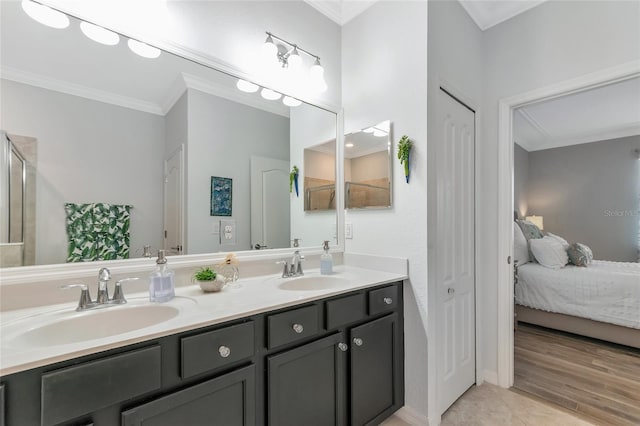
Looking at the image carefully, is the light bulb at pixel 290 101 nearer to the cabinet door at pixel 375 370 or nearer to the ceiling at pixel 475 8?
the ceiling at pixel 475 8

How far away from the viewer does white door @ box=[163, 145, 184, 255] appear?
4.79ft

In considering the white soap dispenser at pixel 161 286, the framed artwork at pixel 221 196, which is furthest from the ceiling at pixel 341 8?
the white soap dispenser at pixel 161 286

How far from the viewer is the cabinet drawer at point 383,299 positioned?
157 cm

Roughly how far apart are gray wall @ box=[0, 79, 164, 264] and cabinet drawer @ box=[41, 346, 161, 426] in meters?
0.64

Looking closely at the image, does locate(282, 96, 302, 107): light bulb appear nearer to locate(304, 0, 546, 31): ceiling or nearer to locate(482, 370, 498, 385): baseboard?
locate(304, 0, 546, 31): ceiling

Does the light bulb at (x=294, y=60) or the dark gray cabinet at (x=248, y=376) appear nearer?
the dark gray cabinet at (x=248, y=376)

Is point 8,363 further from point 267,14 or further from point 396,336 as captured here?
point 267,14

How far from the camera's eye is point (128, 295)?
128cm

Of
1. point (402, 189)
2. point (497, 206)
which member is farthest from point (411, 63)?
point (497, 206)

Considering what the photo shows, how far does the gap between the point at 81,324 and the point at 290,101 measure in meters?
1.61

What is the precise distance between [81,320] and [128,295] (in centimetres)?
25

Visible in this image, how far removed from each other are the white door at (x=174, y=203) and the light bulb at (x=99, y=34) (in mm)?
520

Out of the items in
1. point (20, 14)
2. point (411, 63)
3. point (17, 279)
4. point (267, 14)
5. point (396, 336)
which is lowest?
point (396, 336)

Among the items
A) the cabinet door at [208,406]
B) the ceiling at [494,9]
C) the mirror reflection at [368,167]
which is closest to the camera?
the cabinet door at [208,406]
